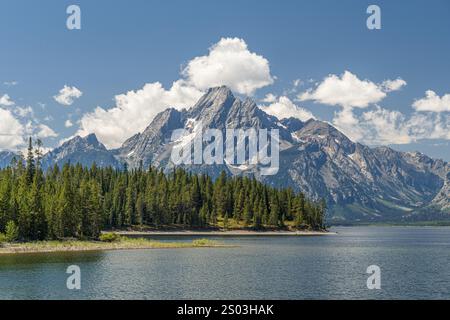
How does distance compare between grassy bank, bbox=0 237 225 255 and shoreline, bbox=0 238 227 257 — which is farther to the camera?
grassy bank, bbox=0 237 225 255

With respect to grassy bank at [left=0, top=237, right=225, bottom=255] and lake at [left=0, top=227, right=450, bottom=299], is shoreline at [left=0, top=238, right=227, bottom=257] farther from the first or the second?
lake at [left=0, top=227, right=450, bottom=299]

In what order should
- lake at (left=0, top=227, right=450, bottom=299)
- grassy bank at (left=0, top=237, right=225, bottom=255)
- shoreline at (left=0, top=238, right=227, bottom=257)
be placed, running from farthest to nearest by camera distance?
grassy bank at (left=0, top=237, right=225, bottom=255) < shoreline at (left=0, top=238, right=227, bottom=257) < lake at (left=0, top=227, right=450, bottom=299)

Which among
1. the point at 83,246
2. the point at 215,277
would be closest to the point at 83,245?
the point at 83,246

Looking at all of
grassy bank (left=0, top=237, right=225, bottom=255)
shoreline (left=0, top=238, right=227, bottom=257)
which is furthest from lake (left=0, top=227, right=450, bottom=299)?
grassy bank (left=0, top=237, right=225, bottom=255)

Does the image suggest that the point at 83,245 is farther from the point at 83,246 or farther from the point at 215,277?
the point at 215,277

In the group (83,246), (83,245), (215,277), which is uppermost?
(215,277)

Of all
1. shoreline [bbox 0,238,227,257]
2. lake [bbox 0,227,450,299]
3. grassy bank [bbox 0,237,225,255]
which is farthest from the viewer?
grassy bank [bbox 0,237,225,255]

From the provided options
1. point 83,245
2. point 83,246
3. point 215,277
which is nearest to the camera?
point 215,277

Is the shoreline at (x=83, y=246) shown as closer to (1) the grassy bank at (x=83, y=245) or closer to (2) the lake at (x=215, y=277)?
(1) the grassy bank at (x=83, y=245)

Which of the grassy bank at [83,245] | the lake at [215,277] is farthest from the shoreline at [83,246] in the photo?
the lake at [215,277]

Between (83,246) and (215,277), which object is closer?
(215,277)
